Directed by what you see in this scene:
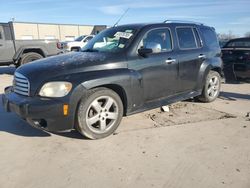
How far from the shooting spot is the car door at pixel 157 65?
5.22 m

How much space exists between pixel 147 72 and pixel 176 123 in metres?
1.07

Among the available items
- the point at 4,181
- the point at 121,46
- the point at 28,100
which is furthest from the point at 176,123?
the point at 4,181

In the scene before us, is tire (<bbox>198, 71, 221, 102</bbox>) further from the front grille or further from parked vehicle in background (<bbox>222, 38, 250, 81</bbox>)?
the front grille

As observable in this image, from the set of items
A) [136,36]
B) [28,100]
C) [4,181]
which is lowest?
[4,181]

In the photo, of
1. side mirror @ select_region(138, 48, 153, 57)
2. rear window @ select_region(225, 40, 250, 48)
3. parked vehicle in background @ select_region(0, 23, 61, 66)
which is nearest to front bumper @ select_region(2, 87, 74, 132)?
side mirror @ select_region(138, 48, 153, 57)

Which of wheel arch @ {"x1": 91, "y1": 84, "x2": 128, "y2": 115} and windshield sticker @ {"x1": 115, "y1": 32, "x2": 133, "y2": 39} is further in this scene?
windshield sticker @ {"x1": 115, "y1": 32, "x2": 133, "y2": 39}

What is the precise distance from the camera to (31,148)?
175 inches

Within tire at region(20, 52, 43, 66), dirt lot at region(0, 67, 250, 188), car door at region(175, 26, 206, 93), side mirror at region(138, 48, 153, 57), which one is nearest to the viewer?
dirt lot at region(0, 67, 250, 188)

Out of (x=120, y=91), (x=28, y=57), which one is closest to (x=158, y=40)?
(x=120, y=91)

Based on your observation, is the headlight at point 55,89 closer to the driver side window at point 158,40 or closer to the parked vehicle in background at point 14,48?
the driver side window at point 158,40

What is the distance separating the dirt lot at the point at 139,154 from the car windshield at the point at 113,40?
134 centimetres

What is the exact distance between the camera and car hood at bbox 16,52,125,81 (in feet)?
14.8

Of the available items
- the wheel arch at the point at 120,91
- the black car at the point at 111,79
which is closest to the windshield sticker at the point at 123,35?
the black car at the point at 111,79

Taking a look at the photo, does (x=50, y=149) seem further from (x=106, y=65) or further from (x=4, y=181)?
(x=106, y=65)
